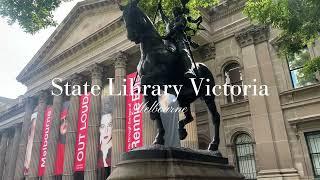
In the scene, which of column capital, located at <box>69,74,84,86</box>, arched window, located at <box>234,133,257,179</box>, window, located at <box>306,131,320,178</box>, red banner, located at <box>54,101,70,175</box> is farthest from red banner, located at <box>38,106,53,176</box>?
window, located at <box>306,131,320,178</box>

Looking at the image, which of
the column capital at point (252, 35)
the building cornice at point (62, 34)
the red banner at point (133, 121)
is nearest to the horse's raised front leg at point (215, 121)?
the red banner at point (133, 121)

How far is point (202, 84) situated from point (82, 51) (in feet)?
67.2

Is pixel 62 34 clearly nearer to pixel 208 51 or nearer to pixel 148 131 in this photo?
pixel 208 51

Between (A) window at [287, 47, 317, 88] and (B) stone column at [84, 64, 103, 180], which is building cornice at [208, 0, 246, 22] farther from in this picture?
(B) stone column at [84, 64, 103, 180]

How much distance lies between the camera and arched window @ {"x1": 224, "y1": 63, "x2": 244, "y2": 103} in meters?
18.4

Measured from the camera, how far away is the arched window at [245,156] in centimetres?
1650

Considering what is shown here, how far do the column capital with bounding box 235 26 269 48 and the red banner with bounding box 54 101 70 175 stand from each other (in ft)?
50.3

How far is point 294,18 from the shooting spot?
8859 millimetres

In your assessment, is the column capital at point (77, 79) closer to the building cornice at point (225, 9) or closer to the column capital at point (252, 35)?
the building cornice at point (225, 9)

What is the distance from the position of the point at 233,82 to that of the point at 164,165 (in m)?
15.4

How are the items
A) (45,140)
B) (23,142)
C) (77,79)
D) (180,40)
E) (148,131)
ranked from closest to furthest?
1. (180,40)
2. (148,131)
3. (77,79)
4. (45,140)
5. (23,142)

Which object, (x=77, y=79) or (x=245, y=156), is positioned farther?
(x=77, y=79)

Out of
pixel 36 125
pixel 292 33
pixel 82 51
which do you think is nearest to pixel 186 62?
pixel 292 33

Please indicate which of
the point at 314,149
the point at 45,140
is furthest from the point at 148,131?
the point at 45,140
